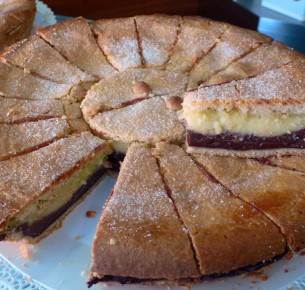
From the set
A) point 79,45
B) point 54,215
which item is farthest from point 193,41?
point 54,215

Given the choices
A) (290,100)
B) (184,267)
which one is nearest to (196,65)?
(290,100)

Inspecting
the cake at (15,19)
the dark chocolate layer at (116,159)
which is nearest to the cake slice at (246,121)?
the dark chocolate layer at (116,159)

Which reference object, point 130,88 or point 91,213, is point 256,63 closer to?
point 130,88

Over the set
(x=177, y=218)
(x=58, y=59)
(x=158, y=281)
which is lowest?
(x=158, y=281)

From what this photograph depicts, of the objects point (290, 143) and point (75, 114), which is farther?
point (75, 114)

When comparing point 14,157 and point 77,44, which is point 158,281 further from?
point 77,44

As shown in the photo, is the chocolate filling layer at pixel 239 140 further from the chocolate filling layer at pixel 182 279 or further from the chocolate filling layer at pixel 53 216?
the chocolate filling layer at pixel 182 279
